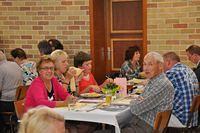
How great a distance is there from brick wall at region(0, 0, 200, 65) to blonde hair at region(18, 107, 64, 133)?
470 centimetres

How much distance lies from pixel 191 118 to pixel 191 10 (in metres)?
2.50

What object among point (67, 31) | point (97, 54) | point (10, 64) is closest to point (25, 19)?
point (67, 31)

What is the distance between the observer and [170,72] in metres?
4.53

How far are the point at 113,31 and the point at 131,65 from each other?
1.19m

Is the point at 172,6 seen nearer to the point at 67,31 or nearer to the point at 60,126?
the point at 67,31

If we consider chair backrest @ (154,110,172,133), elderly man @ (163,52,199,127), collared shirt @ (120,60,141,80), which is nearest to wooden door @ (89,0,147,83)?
collared shirt @ (120,60,141,80)

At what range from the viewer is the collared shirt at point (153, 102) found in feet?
12.5

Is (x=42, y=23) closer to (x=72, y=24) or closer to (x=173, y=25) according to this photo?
(x=72, y=24)

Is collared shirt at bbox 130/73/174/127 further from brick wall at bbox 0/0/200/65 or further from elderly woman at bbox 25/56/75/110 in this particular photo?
brick wall at bbox 0/0/200/65

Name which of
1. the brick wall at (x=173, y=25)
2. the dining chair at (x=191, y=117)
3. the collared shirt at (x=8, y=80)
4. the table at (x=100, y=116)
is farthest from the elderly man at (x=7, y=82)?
the brick wall at (x=173, y=25)

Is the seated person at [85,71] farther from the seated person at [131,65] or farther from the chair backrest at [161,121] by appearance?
the chair backrest at [161,121]

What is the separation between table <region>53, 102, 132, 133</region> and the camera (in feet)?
12.0

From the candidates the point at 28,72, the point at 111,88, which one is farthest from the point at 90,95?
the point at 28,72

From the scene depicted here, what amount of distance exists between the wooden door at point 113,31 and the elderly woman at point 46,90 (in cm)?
269
